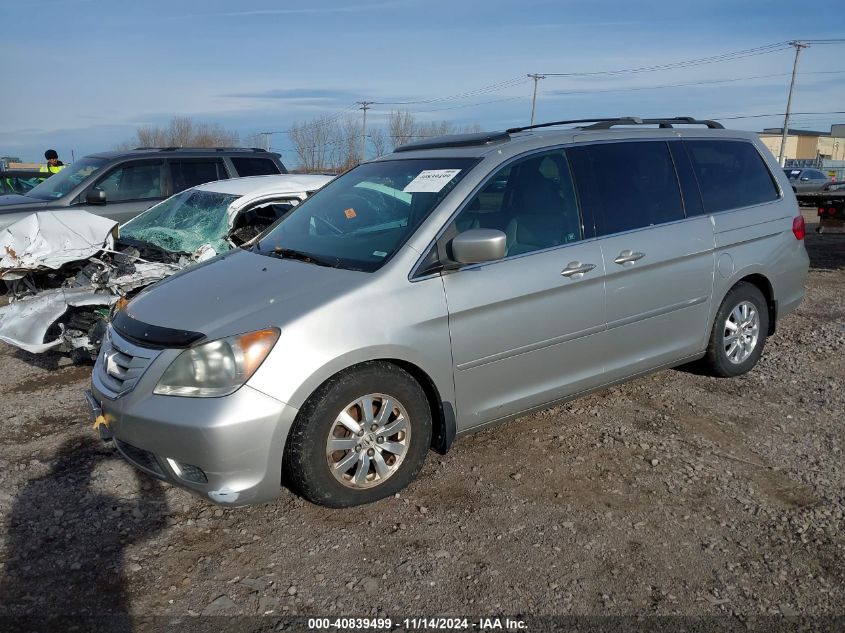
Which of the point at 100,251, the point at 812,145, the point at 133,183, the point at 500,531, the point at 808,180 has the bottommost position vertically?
the point at 812,145

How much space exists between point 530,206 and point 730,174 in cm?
195

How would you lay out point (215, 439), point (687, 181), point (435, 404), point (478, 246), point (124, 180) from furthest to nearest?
point (124, 180) → point (687, 181) → point (435, 404) → point (478, 246) → point (215, 439)

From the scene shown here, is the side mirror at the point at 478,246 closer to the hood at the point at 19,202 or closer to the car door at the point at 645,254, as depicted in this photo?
the car door at the point at 645,254

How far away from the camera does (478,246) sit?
3.47 m

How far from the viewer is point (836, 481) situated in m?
3.76

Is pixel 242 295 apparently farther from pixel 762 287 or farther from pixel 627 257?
pixel 762 287

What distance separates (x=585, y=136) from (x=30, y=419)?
13.9 ft

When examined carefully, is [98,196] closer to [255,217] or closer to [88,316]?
[255,217]

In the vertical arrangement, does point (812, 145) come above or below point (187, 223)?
below

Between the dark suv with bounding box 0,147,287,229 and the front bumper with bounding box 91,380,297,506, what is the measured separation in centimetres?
611

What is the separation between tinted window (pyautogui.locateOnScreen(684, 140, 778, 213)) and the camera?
16.0 feet

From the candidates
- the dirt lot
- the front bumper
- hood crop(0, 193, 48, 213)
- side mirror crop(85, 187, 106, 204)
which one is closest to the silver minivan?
the front bumper

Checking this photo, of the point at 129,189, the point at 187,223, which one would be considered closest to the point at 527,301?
the point at 187,223

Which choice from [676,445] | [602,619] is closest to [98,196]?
[676,445]
